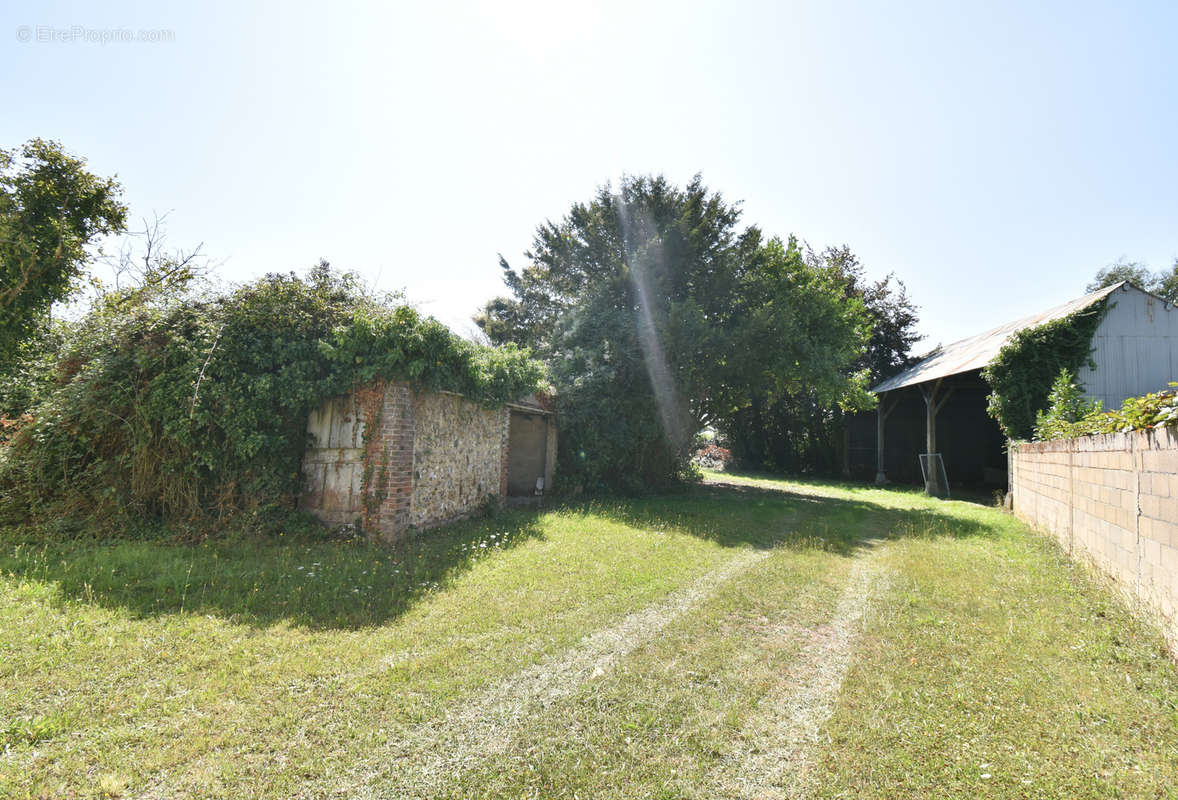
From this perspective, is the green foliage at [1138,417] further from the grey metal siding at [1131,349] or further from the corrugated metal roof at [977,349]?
the grey metal siding at [1131,349]

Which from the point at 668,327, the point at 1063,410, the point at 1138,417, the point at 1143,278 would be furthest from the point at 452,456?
the point at 1143,278

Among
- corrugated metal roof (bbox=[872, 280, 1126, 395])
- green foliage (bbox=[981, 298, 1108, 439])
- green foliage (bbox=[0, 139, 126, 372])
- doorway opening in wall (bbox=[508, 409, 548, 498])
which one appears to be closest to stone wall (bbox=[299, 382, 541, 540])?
doorway opening in wall (bbox=[508, 409, 548, 498])

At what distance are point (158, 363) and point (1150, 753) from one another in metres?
9.30

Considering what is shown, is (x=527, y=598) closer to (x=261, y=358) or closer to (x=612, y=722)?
(x=612, y=722)

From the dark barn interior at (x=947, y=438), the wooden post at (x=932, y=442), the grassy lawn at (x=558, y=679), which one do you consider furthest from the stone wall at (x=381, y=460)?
the dark barn interior at (x=947, y=438)

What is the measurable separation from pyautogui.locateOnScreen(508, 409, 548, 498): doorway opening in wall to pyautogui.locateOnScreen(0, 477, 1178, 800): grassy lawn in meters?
5.69

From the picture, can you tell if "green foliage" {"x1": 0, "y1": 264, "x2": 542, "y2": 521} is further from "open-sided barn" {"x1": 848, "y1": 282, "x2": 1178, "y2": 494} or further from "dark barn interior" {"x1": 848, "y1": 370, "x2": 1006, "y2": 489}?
"dark barn interior" {"x1": 848, "y1": 370, "x2": 1006, "y2": 489}

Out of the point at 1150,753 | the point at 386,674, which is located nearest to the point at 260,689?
the point at 386,674

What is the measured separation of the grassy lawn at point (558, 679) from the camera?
230 cm

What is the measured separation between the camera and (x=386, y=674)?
318cm

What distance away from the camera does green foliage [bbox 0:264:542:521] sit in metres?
6.27

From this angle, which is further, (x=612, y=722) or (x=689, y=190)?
(x=689, y=190)

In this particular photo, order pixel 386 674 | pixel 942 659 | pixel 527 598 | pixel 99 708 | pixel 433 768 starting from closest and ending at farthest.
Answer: pixel 433 768, pixel 99 708, pixel 386 674, pixel 942 659, pixel 527 598

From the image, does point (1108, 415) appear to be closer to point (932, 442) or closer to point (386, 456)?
point (386, 456)
